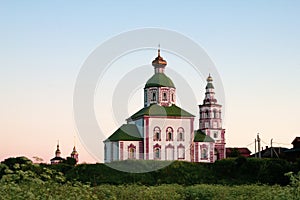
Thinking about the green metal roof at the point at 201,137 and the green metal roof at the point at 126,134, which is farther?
the green metal roof at the point at 201,137

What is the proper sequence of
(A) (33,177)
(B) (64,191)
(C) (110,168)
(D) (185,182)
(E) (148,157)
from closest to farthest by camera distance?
(A) (33,177) → (B) (64,191) → (D) (185,182) → (C) (110,168) → (E) (148,157)

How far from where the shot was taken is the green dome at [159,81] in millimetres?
54500

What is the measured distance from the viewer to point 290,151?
51.6 meters

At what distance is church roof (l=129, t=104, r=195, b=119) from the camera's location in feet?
171

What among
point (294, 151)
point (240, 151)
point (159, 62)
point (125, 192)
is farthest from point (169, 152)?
point (125, 192)

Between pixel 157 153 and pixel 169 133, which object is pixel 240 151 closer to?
pixel 169 133

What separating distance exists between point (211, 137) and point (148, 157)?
8476 mm

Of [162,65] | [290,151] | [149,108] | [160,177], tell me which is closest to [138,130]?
[149,108]

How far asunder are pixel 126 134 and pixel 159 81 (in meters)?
6.17

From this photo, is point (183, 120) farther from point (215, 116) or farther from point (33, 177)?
point (33, 177)

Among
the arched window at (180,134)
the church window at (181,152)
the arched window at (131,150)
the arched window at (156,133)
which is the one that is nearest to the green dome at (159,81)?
the arched window at (156,133)

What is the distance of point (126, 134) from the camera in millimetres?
52125

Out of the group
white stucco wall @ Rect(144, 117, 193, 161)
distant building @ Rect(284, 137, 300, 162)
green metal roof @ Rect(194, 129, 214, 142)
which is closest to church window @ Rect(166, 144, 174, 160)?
white stucco wall @ Rect(144, 117, 193, 161)

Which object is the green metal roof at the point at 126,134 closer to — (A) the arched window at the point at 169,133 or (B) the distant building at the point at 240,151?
(A) the arched window at the point at 169,133
